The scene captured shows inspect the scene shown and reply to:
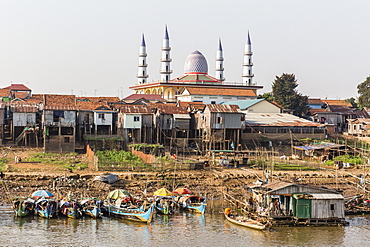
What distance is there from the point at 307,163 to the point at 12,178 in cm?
2308

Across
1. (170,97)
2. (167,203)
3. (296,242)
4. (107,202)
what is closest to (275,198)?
(296,242)

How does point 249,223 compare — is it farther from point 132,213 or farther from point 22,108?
point 22,108

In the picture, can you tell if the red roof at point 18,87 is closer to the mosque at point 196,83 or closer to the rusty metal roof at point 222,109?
the mosque at point 196,83

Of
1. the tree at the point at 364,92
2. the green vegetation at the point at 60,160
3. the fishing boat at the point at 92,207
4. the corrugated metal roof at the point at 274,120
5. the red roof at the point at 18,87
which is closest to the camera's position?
the fishing boat at the point at 92,207

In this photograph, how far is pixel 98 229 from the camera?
87.0ft

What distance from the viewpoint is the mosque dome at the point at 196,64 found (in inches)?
3433

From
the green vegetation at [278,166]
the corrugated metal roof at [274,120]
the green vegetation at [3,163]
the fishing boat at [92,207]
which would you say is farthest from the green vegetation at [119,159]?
the corrugated metal roof at [274,120]

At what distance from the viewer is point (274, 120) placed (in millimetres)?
60031

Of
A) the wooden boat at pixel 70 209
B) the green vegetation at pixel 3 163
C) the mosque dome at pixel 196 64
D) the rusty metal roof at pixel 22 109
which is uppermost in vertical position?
the mosque dome at pixel 196 64

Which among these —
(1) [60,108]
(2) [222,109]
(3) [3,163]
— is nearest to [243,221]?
(3) [3,163]

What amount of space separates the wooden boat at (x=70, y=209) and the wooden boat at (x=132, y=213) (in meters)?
1.61

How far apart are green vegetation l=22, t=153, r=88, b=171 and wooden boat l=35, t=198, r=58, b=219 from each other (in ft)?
34.7

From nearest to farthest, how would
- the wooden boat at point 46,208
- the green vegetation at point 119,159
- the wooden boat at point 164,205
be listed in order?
the wooden boat at point 46,208, the wooden boat at point 164,205, the green vegetation at point 119,159

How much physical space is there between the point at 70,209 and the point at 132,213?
3145mm
